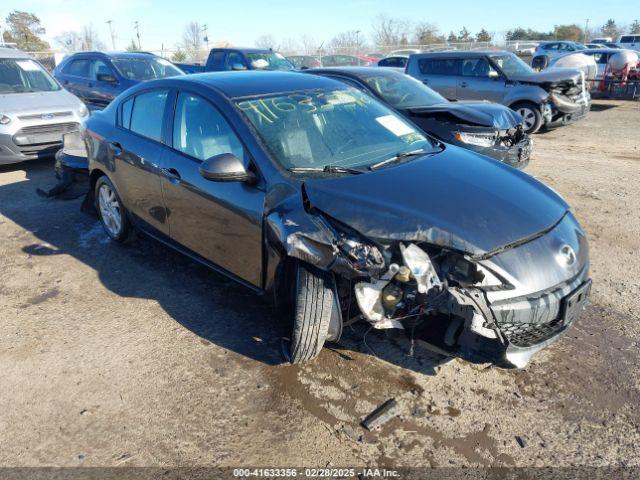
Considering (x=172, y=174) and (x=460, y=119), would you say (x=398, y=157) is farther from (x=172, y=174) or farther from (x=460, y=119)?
(x=460, y=119)

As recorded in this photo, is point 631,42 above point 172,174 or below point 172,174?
below

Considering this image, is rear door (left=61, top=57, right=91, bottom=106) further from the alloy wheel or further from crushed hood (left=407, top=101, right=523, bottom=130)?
crushed hood (left=407, top=101, right=523, bottom=130)

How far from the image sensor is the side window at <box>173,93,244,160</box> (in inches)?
137

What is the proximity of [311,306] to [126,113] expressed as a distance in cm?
286

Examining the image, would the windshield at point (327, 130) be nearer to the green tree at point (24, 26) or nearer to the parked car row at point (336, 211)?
the parked car row at point (336, 211)

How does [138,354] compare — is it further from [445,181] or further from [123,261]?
[445,181]

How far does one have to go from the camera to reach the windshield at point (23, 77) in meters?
8.30

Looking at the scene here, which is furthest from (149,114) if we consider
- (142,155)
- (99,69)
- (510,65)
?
(510,65)

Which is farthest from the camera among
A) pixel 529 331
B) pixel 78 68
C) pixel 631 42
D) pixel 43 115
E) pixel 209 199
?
pixel 631 42

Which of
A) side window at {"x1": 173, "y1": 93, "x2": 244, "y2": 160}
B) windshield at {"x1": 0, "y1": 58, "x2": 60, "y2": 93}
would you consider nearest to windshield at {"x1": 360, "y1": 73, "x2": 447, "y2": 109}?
side window at {"x1": 173, "y1": 93, "x2": 244, "y2": 160}

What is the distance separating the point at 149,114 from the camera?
4273mm

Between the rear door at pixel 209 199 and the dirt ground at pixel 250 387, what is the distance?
0.51 metres

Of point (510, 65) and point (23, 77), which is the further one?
point (510, 65)

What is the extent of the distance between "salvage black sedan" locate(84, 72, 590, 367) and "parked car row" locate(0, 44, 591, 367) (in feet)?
0.04
